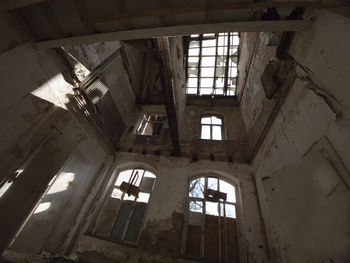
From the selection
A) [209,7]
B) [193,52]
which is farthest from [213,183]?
[193,52]

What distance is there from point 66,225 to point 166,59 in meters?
4.92

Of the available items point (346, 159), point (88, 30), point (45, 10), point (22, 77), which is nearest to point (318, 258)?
point (346, 159)

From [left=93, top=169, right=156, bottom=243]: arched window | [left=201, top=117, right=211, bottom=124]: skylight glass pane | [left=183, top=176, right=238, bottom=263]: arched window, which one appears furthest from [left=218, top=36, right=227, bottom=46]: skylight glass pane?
[left=93, top=169, right=156, bottom=243]: arched window

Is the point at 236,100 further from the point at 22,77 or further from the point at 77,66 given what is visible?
the point at 22,77

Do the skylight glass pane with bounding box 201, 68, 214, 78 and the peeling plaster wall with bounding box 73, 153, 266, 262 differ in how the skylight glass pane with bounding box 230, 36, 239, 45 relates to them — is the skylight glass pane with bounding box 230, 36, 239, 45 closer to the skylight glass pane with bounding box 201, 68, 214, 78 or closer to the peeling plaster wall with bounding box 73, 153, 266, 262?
the skylight glass pane with bounding box 201, 68, 214, 78

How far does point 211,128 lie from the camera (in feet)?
21.7

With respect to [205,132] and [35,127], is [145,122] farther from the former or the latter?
[35,127]

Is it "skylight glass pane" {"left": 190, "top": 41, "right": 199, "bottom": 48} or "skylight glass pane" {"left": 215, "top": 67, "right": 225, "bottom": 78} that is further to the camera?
"skylight glass pane" {"left": 215, "top": 67, "right": 225, "bottom": 78}

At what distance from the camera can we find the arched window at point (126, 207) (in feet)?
13.0

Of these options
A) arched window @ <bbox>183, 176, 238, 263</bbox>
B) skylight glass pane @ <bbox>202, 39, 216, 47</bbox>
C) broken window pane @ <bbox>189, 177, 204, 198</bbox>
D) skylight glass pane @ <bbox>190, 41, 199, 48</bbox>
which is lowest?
arched window @ <bbox>183, 176, 238, 263</bbox>

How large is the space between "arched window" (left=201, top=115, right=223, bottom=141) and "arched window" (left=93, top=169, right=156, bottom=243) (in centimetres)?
286

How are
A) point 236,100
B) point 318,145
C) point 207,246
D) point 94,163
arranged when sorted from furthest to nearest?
point 236,100
point 94,163
point 207,246
point 318,145

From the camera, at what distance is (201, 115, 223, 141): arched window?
248 inches

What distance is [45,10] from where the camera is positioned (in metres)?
Result: 2.38
